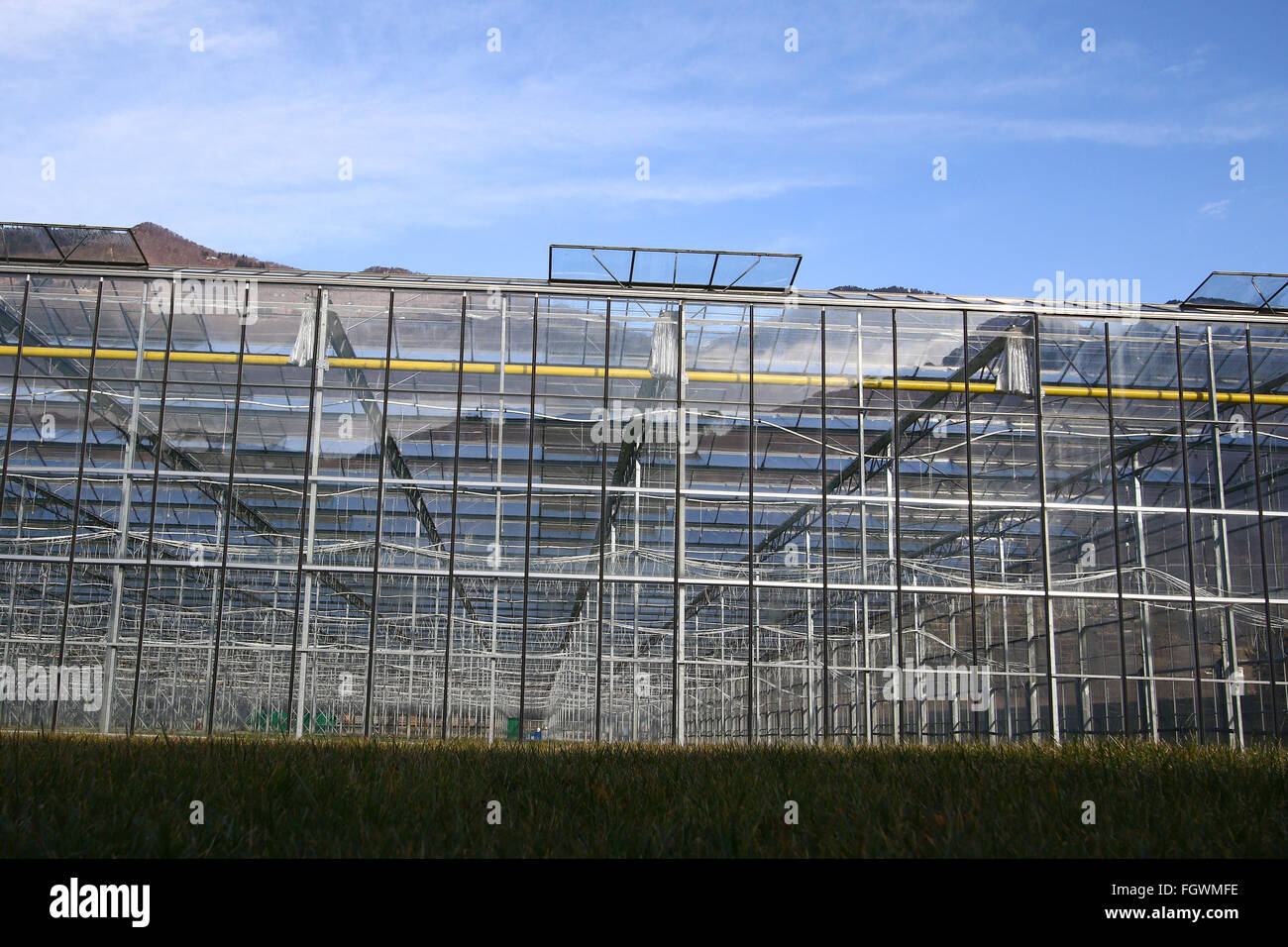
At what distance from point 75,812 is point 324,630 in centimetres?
3066

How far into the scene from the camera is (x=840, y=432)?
77.3ft

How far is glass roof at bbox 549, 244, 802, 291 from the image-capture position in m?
20.9

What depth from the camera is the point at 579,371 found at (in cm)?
2064

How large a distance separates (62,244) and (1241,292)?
75.1 ft

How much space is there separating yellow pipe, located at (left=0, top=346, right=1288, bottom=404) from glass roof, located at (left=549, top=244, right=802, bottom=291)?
1741mm
